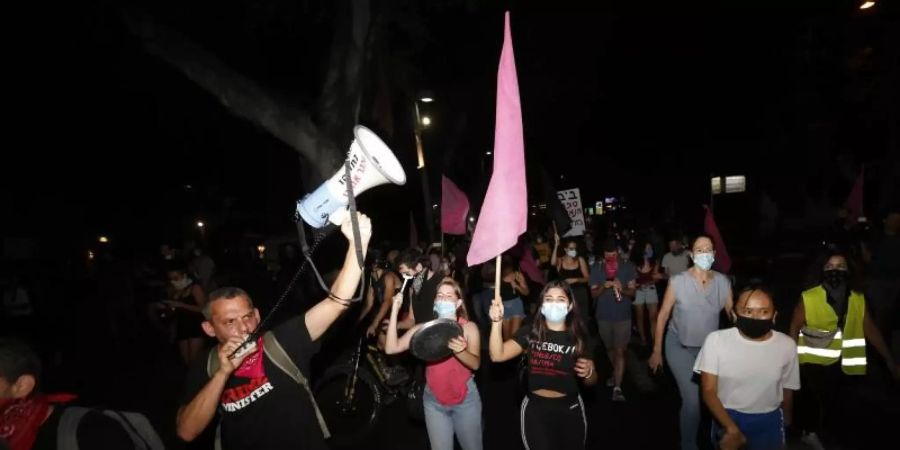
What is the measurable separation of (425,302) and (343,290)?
2470mm

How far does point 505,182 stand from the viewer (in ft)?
10.4

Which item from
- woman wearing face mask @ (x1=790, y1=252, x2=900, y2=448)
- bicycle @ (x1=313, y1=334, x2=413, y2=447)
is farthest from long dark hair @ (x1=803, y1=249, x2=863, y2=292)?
bicycle @ (x1=313, y1=334, x2=413, y2=447)

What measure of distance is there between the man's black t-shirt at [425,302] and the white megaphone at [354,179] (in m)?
2.43

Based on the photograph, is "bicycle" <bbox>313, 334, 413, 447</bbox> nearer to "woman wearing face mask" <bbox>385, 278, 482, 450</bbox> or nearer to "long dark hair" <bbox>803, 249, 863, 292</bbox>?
"woman wearing face mask" <bbox>385, 278, 482, 450</bbox>

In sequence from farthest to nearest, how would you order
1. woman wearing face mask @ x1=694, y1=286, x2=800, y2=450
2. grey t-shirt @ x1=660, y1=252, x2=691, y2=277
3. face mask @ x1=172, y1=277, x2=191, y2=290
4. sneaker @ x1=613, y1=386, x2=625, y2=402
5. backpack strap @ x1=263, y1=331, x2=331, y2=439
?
grey t-shirt @ x1=660, y1=252, x2=691, y2=277 < face mask @ x1=172, y1=277, x2=191, y2=290 < sneaker @ x1=613, y1=386, x2=625, y2=402 < woman wearing face mask @ x1=694, y1=286, x2=800, y2=450 < backpack strap @ x1=263, y1=331, x2=331, y2=439

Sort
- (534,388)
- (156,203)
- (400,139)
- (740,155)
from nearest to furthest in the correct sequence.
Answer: (534,388) → (400,139) → (156,203) → (740,155)

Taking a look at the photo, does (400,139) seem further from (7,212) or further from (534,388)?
(534,388)

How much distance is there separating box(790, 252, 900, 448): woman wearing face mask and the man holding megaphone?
374 cm

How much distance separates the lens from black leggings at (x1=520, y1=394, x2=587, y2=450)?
11.5 feet

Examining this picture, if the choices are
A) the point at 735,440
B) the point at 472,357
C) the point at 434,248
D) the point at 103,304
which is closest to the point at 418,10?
the point at 434,248

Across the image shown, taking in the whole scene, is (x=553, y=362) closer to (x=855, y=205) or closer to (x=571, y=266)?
(x=571, y=266)

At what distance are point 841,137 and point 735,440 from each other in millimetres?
30649

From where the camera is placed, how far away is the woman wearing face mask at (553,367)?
11.5 feet

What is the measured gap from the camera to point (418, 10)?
12539 mm
